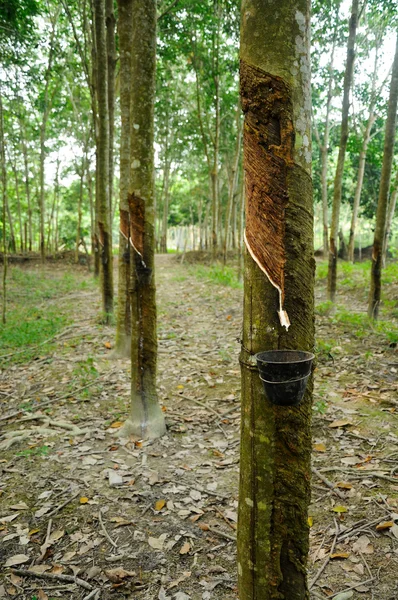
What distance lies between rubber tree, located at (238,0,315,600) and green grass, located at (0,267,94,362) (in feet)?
20.9

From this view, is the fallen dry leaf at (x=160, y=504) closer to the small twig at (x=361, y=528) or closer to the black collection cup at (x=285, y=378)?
the small twig at (x=361, y=528)

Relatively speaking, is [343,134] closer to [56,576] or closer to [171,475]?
[171,475]

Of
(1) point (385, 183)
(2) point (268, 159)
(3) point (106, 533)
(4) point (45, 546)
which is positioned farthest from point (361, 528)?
(1) point (385, 183)

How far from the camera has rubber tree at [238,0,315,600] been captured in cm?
166

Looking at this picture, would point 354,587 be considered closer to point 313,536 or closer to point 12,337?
point 313,536

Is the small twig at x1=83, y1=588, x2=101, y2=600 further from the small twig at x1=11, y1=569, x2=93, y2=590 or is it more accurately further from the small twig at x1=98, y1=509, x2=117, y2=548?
the small twig at x1=98, y1=509, x2=117, y2=548

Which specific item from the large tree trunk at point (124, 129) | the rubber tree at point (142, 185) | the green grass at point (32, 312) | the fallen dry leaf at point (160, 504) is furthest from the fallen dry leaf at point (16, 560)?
the green grass at point (32, 312)

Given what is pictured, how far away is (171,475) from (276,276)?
272cm

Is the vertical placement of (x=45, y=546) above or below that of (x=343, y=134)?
below

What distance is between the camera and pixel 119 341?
660 cm

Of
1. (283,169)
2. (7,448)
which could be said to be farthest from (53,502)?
(283,169)

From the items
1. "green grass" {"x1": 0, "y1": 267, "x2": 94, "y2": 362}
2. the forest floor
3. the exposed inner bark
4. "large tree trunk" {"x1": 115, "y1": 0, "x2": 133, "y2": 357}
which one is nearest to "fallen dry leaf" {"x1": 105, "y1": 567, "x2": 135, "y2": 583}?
the forest floor

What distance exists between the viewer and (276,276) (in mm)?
1685

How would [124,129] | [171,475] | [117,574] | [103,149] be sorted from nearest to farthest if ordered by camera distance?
[117,574] < [171,475] < [124,129] < [103,149]
